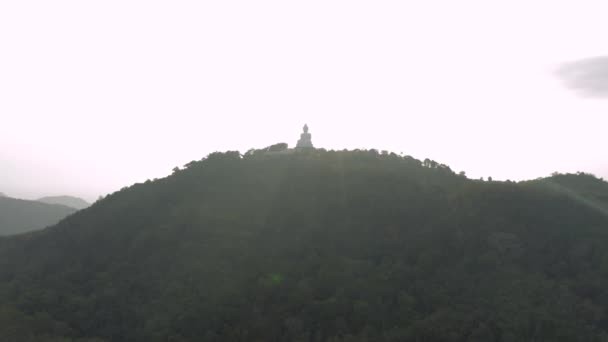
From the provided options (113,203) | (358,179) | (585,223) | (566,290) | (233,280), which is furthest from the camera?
(113,203)

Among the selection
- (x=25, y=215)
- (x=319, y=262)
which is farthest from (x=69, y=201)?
(x=319, y=262)

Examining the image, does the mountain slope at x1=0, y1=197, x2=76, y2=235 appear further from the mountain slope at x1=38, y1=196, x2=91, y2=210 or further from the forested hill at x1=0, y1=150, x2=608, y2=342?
the mountain slope at x1=38, y1=196, x2=91, y2=210

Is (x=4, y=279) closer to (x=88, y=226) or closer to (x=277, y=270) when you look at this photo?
(x=88, y=226)

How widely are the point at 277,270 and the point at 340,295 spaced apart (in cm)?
376

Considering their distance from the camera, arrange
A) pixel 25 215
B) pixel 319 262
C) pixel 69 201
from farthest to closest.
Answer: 1. pixel 69 201
2. pixel 25 215
3. pixel 319 262

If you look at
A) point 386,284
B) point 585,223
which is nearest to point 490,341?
point 386,284

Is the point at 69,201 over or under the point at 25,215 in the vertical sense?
over

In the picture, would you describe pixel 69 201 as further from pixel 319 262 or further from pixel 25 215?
pixel 319 262

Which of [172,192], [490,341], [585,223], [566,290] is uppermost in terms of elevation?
[172,192]

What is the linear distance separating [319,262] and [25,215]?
55.9m

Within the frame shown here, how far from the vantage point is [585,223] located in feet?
82.7

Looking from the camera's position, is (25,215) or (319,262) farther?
(25,215)

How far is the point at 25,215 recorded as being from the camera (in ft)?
215

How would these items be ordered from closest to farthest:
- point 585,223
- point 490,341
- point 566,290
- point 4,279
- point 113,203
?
point 490,341 < point 566,290 < point 585,223 < point 4,279 < point 113,203
